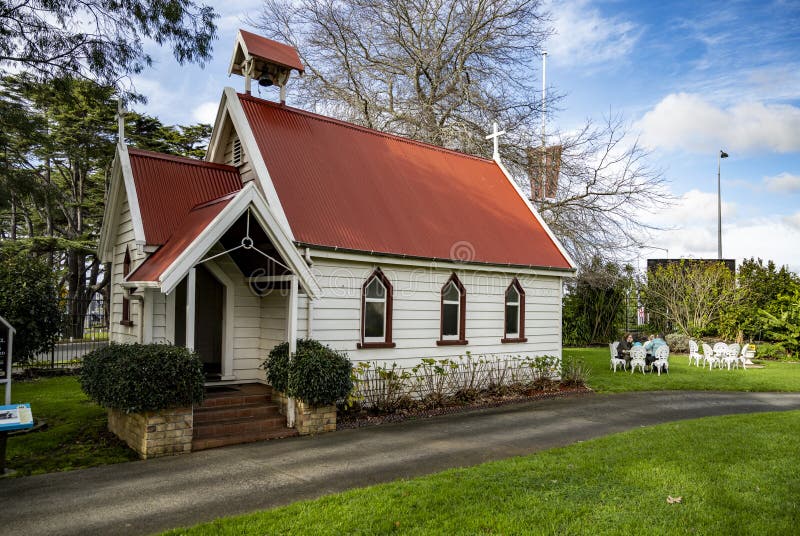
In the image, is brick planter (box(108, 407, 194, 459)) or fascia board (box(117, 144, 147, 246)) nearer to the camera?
brick planter (box(108, 407, 194, 459))

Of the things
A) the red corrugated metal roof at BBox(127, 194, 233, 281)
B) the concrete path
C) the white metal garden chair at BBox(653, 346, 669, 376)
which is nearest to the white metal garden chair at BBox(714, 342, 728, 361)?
the white metal garden chair at BBox(653, 346, 669, 376)

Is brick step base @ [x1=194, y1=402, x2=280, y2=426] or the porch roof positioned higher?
the porch roof

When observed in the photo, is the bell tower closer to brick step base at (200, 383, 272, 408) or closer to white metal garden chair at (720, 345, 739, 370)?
brick step base at (200, 383, 272, 408)

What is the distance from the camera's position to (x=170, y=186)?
1259cm

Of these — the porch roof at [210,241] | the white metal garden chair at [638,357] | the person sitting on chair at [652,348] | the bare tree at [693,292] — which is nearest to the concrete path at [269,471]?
the porch roof at [210,241]

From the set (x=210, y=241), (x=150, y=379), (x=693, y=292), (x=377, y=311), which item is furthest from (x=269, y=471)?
(x=693, y=292)

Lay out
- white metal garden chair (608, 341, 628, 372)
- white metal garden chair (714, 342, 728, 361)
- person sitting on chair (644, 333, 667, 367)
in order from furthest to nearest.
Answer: white metal garden chair (714, 342, 728, 361)
white metal garden chair (608, 341, 628, 372)
person sitting on chair (644, 333, 667, 367)

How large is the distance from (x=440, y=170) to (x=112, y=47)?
9528mm

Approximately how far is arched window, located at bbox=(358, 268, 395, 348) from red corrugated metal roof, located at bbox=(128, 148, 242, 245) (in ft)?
Answer: 13.1

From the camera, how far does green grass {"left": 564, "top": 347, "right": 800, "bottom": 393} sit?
1769cm

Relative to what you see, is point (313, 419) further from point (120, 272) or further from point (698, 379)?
point (698, 379)

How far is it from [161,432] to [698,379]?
17.2 m

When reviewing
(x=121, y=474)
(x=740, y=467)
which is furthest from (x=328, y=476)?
(x=740, y=467)

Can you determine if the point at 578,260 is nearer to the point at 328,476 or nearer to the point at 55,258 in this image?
the point at 328,476
